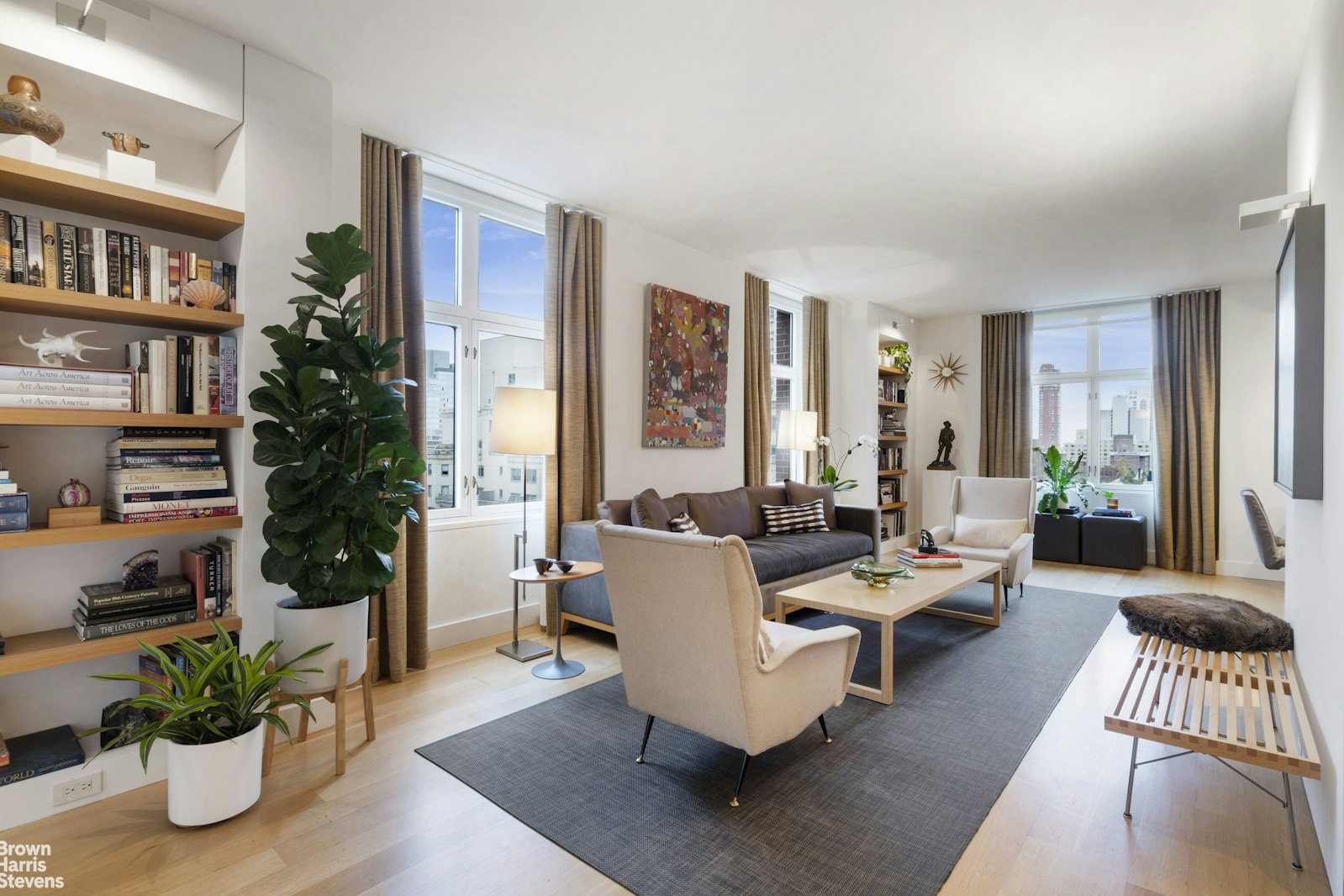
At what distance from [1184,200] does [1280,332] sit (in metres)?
1.93

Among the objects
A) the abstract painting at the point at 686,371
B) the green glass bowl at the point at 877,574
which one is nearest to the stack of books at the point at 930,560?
the green glass bowl at the point at 877,574

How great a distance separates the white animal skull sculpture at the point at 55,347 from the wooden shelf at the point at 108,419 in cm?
23

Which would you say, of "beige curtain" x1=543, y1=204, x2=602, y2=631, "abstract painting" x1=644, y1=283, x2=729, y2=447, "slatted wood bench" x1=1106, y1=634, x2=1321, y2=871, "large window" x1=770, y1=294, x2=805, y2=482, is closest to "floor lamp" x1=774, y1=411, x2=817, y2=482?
"large window" x1=770, y1=294, x2=805, y2=482

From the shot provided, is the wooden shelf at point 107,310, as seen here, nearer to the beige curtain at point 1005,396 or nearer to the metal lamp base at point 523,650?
the metal lamp base at point 523,650

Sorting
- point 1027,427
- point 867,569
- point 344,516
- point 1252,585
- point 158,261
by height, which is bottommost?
point 1252,585

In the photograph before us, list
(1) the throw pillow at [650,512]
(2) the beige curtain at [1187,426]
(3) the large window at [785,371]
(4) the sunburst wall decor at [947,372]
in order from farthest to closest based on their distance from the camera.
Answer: (4) the sunburst wall decor at [947,372] < (3) the large window at [785,371] < (2) the beige curtain at [1187,426] < (1) the throw pillow at [650,512]

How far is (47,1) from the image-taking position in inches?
87.0

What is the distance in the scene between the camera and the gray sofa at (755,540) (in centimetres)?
394

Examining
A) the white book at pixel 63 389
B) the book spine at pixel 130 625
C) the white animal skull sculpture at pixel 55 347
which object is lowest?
the book spine at pixel 130 625

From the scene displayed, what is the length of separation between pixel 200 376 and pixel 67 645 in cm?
100

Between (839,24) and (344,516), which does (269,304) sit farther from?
(839,24)

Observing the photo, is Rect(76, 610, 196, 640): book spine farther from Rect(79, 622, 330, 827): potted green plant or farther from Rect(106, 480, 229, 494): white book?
Rect(106, 480, 229, 494): white book

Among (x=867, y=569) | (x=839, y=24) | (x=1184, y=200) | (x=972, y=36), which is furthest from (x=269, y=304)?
(x=1184, y=200)

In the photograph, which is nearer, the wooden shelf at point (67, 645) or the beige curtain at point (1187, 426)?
the wooden shelf at point (67, 645)
